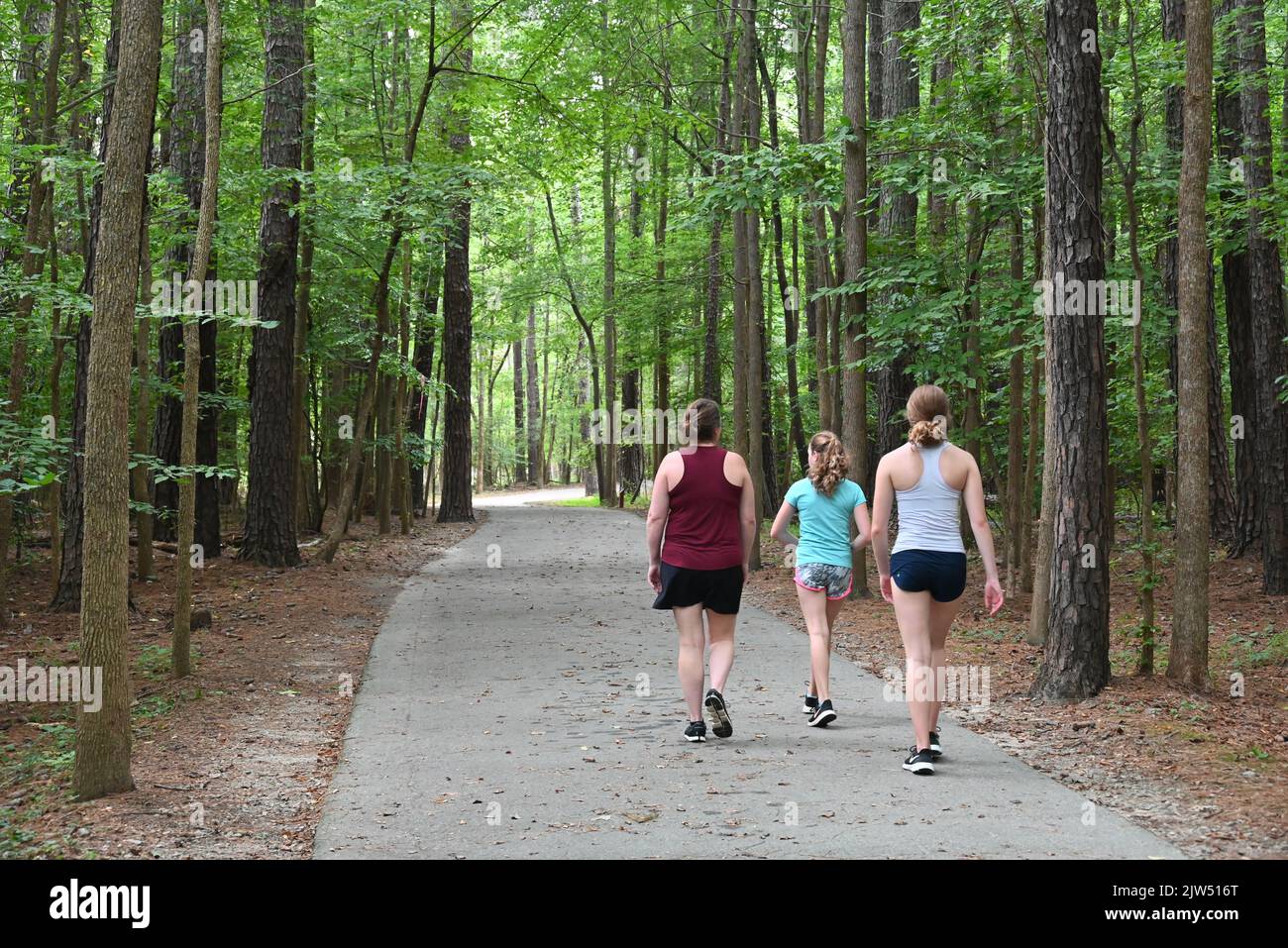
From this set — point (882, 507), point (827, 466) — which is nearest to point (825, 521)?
point (827, 466)

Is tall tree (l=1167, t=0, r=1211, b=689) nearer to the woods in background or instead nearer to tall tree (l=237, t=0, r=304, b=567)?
the woods in background

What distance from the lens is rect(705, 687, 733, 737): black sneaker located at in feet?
25.0

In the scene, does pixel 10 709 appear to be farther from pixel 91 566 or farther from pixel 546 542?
pixel 546 542

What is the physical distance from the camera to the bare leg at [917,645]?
22.2ft

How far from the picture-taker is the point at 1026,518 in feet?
44.8

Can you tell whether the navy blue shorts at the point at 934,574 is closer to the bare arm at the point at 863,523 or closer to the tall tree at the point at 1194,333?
the bare arm at the point at 863,523

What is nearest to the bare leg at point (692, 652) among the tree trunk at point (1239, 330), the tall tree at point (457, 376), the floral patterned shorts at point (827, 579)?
the floral patterned shorts at point (827, 579)

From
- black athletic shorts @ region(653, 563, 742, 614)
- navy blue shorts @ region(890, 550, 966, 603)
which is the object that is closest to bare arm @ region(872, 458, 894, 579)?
navy blue shorts @ region(890, 550, 966, 603)

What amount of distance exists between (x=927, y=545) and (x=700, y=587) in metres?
1.60

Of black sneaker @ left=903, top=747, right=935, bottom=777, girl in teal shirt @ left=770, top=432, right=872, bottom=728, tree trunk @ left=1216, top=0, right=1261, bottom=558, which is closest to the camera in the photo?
black sneaker @ left=903, top=747, right=935, bottom=777

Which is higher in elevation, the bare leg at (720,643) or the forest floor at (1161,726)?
the bare leg at (720,643)

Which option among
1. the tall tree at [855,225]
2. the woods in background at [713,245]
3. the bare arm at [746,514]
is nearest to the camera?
the bare arm at [746,514]

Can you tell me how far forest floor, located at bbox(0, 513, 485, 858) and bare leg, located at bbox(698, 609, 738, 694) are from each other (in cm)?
266

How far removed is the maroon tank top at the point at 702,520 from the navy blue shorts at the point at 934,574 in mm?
Result: 1270
